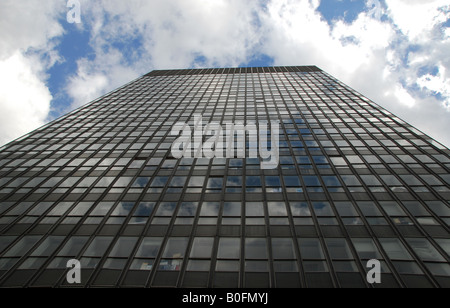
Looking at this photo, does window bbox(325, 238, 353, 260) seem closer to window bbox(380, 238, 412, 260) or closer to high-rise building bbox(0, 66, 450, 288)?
high-rise building bbox(0, 66, 450, 288)

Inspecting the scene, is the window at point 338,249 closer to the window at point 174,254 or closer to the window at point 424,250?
the window at point 424,250

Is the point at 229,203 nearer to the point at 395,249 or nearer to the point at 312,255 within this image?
the point at 312,255

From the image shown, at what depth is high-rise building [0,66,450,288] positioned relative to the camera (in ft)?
51.0

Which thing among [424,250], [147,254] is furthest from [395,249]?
[147,254]

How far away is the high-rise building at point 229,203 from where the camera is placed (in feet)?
51.0

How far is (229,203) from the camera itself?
21.2 meters

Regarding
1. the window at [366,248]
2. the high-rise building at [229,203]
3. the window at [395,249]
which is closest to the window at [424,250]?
the high-rise building at [229,203]

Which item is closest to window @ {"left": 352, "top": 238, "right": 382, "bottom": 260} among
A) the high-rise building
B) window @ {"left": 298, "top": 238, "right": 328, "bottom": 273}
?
the high-rise building

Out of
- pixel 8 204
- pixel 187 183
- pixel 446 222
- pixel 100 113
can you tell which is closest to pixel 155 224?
pixel 187 183

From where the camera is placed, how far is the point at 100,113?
4300 centimetres

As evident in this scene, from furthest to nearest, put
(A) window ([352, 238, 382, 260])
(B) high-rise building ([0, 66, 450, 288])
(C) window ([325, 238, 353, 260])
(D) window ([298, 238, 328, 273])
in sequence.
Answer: (C) window ([325, 238, 353, 260]), (A) window ([352, 238, 382, 260]), (B) high-rise building ([0, 66, 450, 288]), (D) window ([298, 238, 328, 273])

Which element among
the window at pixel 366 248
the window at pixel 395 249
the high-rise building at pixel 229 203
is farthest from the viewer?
the window at pixel 366 248
